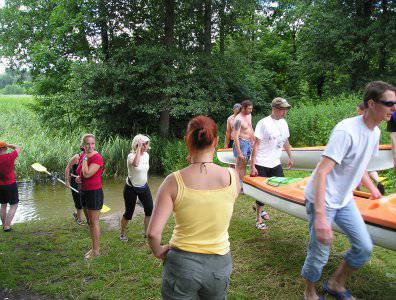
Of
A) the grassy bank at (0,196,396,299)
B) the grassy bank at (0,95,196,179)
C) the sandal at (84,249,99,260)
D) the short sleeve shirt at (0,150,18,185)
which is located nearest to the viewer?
the grassy bank at (0,196,396,299)

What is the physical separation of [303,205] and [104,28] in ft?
39.7

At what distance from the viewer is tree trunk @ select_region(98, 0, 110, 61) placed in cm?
1331

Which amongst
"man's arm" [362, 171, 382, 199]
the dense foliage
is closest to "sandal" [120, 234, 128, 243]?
"man's arm" [362, 171, 382, 199]

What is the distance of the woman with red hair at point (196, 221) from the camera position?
76.4 inches

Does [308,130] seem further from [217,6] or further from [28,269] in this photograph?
[28,269]

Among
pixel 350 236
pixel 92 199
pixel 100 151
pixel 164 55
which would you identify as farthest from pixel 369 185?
pixel 164 55

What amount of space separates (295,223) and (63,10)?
39.9 ft

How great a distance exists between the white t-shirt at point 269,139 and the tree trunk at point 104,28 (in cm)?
1019

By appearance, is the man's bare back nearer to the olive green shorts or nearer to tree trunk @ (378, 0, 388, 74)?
the olive green shorts

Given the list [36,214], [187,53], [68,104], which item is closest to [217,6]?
[187,53]

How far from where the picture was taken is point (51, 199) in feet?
30.0

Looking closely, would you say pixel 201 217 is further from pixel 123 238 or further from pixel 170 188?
pixel 123 238

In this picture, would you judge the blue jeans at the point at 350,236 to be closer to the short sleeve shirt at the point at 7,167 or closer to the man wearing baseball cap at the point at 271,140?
the man wearing baseball cap at the point at 271,140

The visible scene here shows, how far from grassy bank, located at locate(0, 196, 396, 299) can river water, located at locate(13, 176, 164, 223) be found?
6.33 ft
